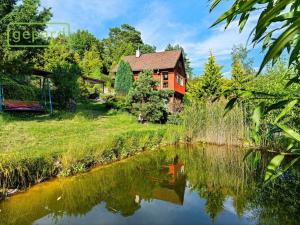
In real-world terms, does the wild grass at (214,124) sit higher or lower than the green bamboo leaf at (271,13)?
lower

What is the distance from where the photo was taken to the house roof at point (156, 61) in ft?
80.1

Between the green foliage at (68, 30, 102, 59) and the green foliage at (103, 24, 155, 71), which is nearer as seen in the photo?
the green foliage at (68, 30, 102, 59)

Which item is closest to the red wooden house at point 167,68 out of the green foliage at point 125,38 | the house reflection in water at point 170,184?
the house reflection in water at point 170,184

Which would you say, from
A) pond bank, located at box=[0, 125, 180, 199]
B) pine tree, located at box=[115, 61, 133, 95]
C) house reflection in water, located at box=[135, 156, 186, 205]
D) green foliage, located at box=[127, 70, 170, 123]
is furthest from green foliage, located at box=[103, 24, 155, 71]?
house reflection in water, located at box=[135, 156, 186, 205]

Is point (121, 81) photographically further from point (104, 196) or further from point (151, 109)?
point (104, 196)

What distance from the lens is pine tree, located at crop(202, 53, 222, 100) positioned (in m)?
22.0

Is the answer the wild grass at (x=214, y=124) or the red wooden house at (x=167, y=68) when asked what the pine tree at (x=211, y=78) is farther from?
the wild grass at (x=214, y=124)

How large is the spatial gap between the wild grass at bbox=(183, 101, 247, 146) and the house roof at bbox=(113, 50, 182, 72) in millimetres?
10710

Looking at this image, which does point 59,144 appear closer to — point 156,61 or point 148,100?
point 148,100

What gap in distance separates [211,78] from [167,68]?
4.23 m

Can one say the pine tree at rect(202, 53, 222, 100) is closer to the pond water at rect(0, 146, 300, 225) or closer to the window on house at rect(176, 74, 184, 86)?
the window on house at rect(176, 74, 184, 86)

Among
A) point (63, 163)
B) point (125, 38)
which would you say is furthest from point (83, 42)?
point (63, 163)

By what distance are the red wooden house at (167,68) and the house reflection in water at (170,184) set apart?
14079mm

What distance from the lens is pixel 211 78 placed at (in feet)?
72.4
